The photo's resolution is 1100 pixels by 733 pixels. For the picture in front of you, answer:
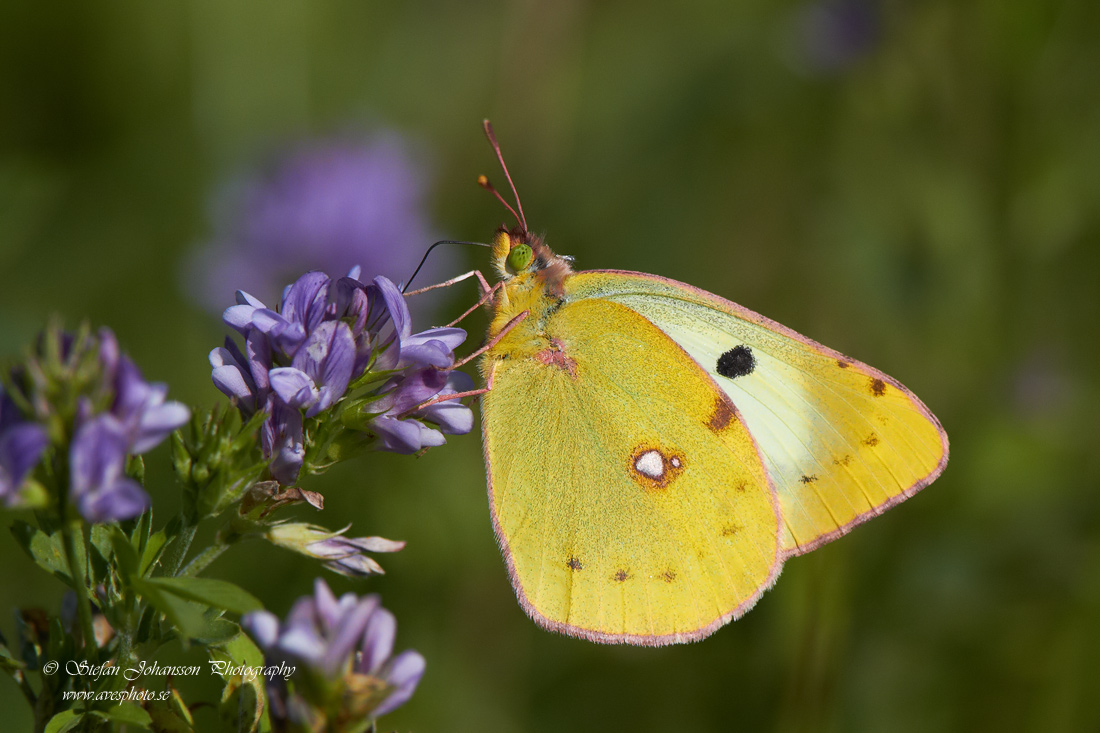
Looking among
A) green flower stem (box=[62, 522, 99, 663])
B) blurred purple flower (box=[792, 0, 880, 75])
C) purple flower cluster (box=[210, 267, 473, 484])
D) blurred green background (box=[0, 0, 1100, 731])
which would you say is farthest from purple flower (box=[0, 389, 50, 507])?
blurred purple flower (box=[792, 0, 880, 75])

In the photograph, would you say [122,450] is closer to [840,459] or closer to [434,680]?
[840,459]

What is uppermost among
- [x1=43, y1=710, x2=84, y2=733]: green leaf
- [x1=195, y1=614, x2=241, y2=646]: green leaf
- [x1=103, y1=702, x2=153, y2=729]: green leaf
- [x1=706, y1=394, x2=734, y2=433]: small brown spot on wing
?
[x1=195, y1=614, x2=241, y2=646]: green leaf

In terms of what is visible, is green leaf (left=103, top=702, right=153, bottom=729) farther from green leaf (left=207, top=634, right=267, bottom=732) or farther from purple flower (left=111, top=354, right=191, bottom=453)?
purple flower (left=111, top=354, right=191, bottom=453)

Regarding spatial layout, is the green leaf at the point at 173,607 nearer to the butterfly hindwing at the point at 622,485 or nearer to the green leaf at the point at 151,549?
Result: the green leaf at the point at 151,549

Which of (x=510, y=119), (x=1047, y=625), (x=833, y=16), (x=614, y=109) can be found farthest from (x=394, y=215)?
(x=1047, y=625)

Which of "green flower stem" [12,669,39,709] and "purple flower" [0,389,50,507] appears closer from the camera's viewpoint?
"purple flower" [0,389,50,507]

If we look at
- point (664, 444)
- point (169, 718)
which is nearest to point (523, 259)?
point (664, 444)
